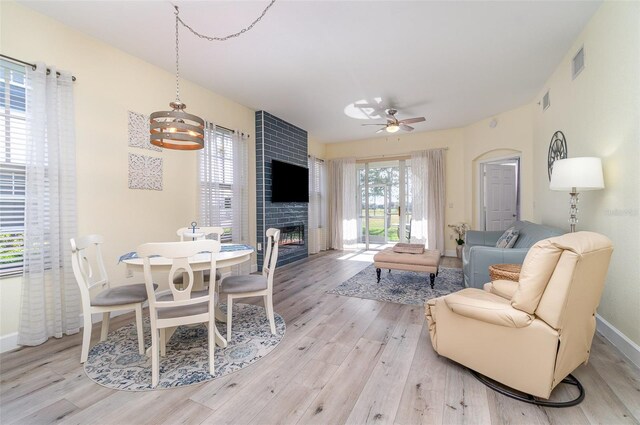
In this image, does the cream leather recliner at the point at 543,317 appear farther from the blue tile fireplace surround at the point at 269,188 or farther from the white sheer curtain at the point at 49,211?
the blue tile fireplace surround at the point at 269,188

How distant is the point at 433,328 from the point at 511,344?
1.80ft

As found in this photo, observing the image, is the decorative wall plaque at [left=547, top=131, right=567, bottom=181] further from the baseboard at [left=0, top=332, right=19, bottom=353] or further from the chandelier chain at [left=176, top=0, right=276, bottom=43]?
the baseboard at [left=0, top=332, right=19, bottom=353]

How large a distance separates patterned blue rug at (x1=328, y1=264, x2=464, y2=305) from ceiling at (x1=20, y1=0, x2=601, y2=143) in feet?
9.61

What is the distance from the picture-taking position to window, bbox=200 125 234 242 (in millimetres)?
4000

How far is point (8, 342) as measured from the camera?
7.54 feet

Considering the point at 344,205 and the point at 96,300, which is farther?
the point at 344,205

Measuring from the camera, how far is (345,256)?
6.46 metres

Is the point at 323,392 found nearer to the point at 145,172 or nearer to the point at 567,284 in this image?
the point at 567,284

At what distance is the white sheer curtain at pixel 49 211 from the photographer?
236 centimetres

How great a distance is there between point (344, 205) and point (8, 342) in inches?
244

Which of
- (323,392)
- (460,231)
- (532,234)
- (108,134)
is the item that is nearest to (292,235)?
(108,134)

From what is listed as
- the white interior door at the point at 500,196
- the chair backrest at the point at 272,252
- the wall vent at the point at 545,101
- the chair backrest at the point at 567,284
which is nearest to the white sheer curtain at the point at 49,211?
the chair backrest at the point at 272,252

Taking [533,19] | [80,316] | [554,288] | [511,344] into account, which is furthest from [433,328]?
[80,316]

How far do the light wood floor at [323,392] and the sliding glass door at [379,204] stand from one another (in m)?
5.10
